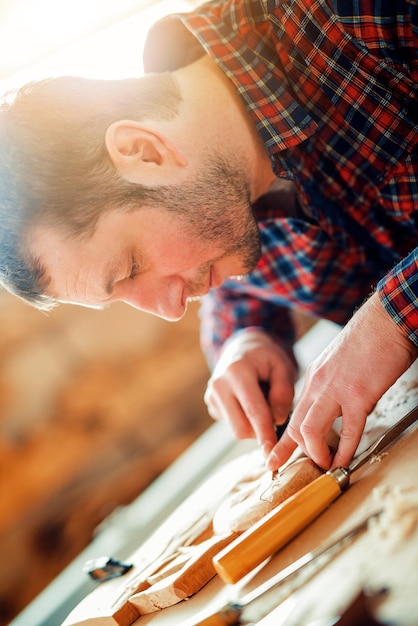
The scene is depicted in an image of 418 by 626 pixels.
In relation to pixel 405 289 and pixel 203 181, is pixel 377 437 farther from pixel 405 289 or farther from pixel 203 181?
pixel 203 181

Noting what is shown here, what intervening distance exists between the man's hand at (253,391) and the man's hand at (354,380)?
0.28 m

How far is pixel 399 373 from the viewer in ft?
2.93

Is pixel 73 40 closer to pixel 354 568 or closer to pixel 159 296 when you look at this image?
pixel 159 296

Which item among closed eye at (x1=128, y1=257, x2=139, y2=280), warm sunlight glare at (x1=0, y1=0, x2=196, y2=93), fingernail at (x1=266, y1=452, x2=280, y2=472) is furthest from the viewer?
warm sunlight glare at (x1=0, y1=0, x2=196, y2=93)

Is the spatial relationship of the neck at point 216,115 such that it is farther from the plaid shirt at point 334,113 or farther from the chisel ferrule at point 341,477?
the chisel ferrule at point 341,477

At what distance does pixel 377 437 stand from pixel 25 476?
177 cm

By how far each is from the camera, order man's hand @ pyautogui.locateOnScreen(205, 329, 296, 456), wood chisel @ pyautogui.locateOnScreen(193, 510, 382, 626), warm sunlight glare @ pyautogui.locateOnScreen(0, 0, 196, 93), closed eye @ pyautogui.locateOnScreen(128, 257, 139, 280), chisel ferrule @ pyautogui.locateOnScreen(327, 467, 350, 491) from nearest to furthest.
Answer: wood chisel @ pyautogui.locateOnScreen(193, 510, 382, 626), chisel ferrule @ pyautogui.locateOnScreen(327, 467, 350, 491), closed eye @ pyautogui.locateOnScreen(128, 257, 139, 280), man's hand @ pyautogui.locateOnScreen(205, 329, 296, 456), warm sunlight glare @ pyautogui.locateOnScreen(0, 0, 196, 93)

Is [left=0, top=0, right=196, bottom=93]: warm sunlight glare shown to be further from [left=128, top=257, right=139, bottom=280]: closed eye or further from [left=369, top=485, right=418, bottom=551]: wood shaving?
[left=369, top=485, right=418, bottom=551]: wood shaving

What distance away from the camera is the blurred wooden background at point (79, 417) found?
7.09ft

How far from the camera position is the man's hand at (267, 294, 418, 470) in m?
0.88

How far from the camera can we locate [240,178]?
1254mm

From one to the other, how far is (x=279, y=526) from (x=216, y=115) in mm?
887

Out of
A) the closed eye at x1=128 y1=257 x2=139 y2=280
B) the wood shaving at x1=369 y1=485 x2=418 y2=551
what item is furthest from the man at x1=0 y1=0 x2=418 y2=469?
the wood shaving at x1=369 y1=485 x2=418 y2=551

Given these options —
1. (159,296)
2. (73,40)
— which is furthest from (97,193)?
(73,40)
